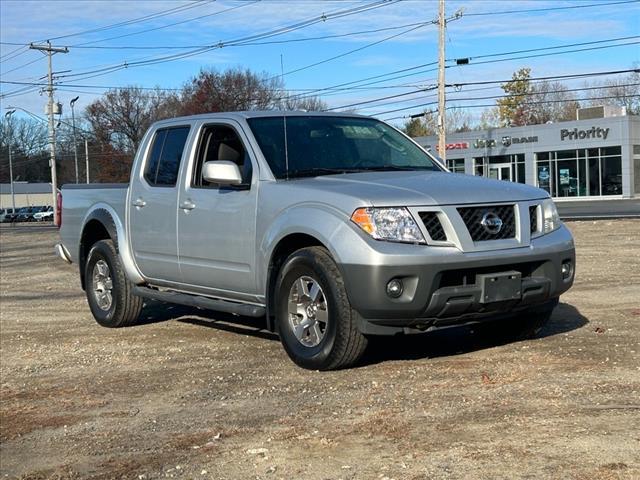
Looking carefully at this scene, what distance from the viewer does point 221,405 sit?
5.11m

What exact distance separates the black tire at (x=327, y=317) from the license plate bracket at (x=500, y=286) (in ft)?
2.92

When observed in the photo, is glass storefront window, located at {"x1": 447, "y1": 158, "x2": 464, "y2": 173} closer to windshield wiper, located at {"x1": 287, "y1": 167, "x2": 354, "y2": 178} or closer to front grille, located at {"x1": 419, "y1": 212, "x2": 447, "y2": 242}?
windshield wiper, located at {"x1": 287, "y1": 167, "x2": 354, "y2": 178}

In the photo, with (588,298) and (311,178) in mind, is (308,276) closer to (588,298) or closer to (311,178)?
(311,178)

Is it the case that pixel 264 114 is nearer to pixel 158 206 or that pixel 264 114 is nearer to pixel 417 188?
pixel 158 206

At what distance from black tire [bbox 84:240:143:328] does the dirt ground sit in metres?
0.21

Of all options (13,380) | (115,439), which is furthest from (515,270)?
(13,380)

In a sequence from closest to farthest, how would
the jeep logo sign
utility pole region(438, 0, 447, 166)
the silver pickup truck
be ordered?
the silver pickup truck → utility pole region(438, 0, 447, 166) → the jeep logo sign

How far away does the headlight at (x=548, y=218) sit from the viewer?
5824 millimetres

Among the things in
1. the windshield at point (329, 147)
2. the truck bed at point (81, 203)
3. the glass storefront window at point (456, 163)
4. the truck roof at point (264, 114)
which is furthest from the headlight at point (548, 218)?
the glass storefront window at point (456, 163)

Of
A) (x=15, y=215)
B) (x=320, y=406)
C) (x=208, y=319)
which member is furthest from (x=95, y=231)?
(x=15, y=215)

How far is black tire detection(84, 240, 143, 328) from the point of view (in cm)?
790

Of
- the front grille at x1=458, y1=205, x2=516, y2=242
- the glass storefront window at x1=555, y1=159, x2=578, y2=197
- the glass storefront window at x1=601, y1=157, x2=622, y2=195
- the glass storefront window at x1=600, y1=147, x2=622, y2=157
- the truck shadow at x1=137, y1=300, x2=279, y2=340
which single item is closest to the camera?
the front grille at x1=458, y1=205, x2=516, y2=242

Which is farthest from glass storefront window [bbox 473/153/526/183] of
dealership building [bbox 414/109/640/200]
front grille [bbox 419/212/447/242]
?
front grille [bbox 419/212/447/242]

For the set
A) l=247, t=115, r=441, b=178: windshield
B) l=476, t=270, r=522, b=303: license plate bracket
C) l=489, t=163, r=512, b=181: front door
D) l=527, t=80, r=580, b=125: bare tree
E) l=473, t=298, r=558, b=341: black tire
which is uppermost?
l=527, t=80, r=580, b=125: bare tree
